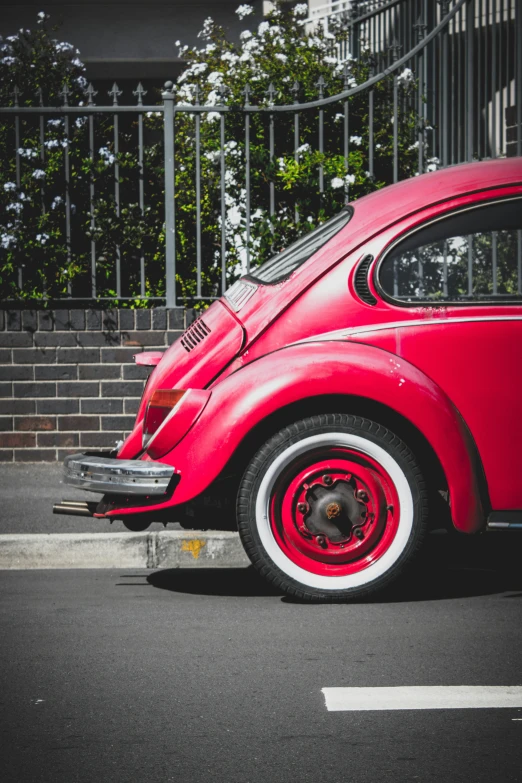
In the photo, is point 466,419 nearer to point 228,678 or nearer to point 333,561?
point 333,561

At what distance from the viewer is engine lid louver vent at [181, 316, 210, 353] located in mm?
5031

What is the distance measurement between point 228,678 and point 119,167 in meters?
5.16

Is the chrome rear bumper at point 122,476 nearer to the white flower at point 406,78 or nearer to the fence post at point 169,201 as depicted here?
the fence post at point 169,201

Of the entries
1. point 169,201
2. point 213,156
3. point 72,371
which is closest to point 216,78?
point 213,156

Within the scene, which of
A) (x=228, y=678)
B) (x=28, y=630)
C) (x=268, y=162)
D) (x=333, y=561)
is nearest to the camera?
(x=228, y=678)

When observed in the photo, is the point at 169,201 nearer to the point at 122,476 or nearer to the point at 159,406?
the point at 159,406

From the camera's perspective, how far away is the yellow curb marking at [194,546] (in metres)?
5.61

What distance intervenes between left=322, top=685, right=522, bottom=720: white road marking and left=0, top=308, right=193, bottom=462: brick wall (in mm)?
4556

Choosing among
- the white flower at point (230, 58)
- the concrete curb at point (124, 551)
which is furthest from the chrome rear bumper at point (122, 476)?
the white flower at point (230, 58)

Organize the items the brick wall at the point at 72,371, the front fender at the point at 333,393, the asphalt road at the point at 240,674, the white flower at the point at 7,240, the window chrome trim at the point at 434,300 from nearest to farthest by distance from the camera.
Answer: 1. the asphalt road at the point at 240,674
2. the front fender at the point at 333,393
3. the window chrome trim at the point at 434,300
4. the brick wall at the point at 72,371
5. the white flower at the point at 7,240

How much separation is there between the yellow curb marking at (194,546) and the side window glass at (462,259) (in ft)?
5.20

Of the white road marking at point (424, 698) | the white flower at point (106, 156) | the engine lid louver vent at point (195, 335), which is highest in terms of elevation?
the white flower at point (106, 156)

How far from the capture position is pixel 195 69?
1123 centimetres

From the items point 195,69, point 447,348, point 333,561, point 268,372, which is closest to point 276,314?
point 268,372
